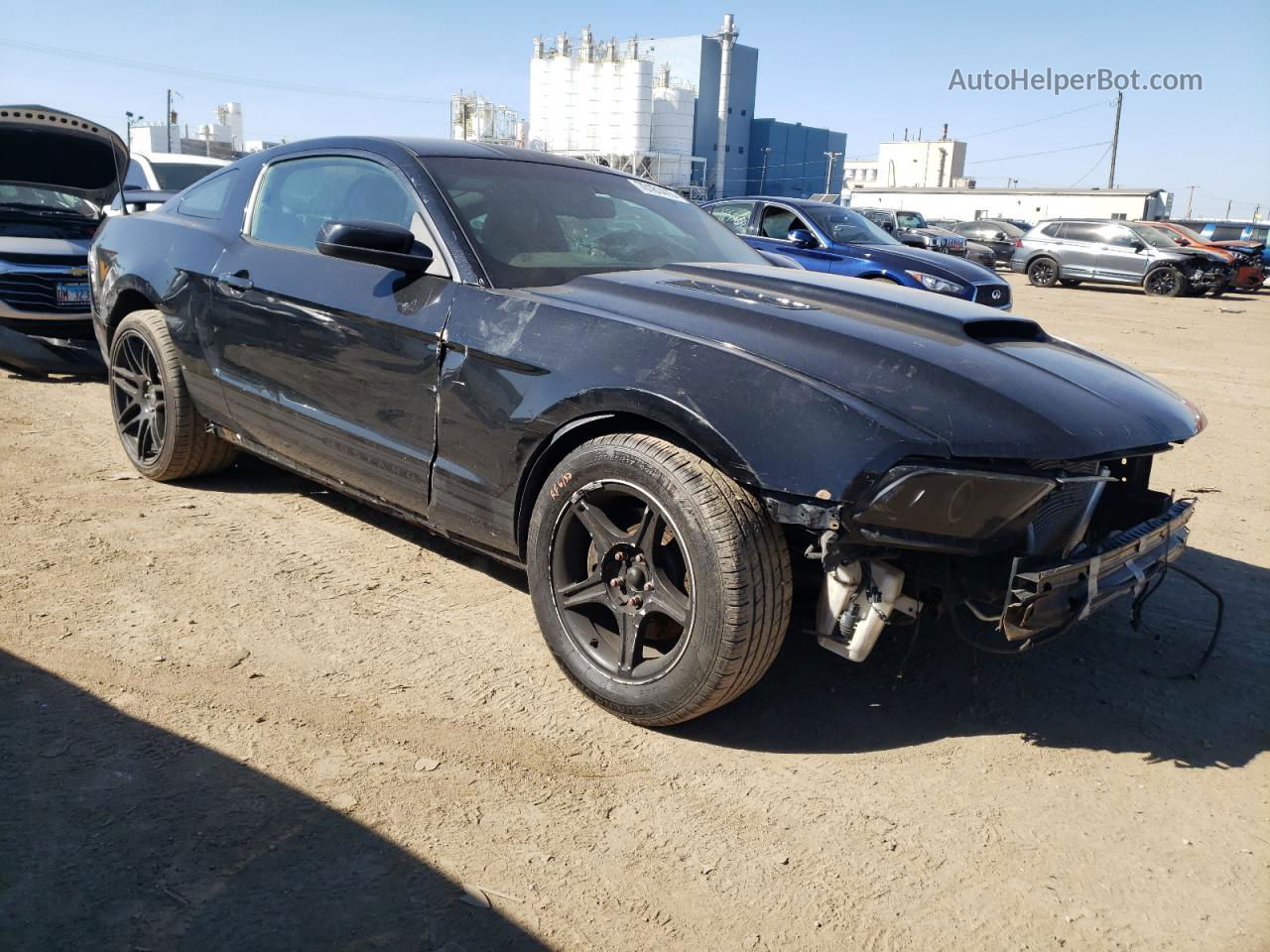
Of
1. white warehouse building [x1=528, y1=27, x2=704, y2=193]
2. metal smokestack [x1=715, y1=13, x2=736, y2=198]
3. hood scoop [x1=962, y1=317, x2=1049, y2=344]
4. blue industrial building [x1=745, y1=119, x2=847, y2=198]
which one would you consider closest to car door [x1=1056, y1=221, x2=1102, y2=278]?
hood scoop [x1=962, y1=317, x2=1049, y2=344]

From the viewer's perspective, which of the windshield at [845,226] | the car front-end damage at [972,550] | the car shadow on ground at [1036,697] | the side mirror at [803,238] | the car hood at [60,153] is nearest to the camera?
the car front-end damage at [972,550]

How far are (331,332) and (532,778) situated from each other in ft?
5.88

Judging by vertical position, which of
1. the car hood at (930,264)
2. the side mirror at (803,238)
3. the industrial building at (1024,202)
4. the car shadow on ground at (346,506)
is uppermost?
the industrial building at (1024,202)

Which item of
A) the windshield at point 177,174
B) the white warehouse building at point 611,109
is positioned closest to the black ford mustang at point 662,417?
the windshield at point 177,174

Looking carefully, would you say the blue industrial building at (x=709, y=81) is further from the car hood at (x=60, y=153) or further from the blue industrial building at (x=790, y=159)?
the car hood at (x=60, y=153)

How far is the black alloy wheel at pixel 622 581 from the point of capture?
104 inches

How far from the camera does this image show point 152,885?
202cm

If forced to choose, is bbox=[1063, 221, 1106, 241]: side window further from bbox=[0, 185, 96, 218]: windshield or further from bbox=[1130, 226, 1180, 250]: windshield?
bbox=[0, 185, 96, 218]: windshield

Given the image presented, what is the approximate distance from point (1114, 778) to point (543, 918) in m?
1.59

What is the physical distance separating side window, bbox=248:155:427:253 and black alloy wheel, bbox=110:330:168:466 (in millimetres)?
976

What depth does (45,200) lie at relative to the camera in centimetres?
750

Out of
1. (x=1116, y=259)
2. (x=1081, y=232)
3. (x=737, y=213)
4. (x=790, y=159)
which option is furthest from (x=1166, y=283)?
(x=790, y=159)

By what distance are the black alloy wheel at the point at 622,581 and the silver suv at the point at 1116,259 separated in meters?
21.5

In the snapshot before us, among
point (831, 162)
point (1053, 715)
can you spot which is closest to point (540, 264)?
point (1053, 715)
